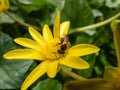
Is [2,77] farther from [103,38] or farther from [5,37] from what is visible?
[103,38]

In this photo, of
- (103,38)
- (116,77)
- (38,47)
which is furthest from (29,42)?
(103,38)

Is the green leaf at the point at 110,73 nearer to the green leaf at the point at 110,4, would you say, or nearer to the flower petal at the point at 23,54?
the flower petal at the point at 23,54

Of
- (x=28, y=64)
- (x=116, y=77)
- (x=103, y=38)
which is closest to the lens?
(x=116, y=77)

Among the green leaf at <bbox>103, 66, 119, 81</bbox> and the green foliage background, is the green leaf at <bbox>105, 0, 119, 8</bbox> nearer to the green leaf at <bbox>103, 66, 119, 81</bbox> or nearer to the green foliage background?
the green foliage background

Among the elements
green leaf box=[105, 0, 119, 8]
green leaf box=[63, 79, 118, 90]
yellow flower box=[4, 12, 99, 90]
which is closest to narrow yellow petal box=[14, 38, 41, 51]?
yellow flower box=[4, 12, 99, 90]

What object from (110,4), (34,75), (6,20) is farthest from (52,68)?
(110,4)

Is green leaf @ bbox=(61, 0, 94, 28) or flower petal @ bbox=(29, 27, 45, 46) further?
green leaf @ bbox=(61, 0, 94, 28)

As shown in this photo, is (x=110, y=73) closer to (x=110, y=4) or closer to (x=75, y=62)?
(x=75, y=62)

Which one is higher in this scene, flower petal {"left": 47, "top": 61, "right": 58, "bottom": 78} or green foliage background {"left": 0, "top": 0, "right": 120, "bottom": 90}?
flower petal {"left": 47, "top": 61, "right": 58, "bottom": 78}
